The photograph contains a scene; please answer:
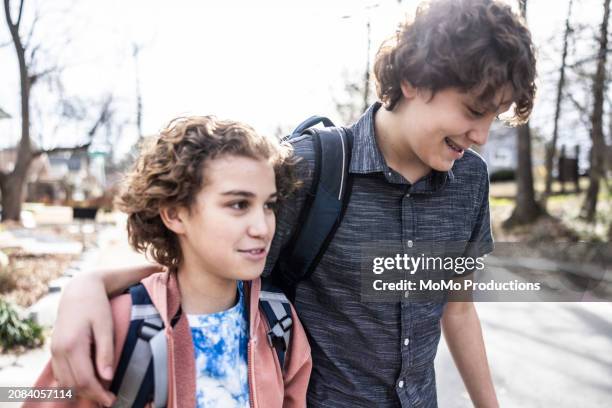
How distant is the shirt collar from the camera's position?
1541mm

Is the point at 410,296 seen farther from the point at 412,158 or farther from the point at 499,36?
the point at 499,36

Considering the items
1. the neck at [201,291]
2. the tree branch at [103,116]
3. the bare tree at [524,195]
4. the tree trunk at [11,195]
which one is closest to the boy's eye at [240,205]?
the neck at [201,291]

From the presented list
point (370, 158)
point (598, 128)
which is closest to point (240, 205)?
point (370, 158)

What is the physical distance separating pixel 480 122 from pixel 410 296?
1.77 feet

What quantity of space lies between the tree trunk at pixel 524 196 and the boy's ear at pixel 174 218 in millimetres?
11839

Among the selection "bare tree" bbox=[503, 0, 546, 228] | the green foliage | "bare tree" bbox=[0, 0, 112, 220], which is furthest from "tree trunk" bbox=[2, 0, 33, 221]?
"bare tree" bbox=[503, 0, 546, 228]

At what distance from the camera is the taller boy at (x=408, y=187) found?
56.3 inches

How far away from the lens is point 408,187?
5.23 feet

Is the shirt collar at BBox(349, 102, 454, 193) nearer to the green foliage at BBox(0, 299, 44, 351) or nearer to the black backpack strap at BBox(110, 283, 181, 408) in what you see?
the black backpack strap at BBox(110, 283, 181, 408)

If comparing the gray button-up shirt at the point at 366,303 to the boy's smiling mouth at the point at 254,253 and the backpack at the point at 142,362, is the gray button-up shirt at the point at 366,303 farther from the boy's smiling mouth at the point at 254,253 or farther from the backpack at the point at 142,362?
the backpack at the point at 142,362

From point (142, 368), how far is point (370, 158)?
83 cm

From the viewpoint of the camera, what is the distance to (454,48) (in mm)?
1424

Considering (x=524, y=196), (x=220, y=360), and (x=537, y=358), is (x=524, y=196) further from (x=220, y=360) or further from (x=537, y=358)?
(x=220, y=360)

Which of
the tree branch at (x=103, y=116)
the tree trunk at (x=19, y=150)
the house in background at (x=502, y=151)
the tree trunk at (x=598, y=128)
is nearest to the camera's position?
the tree trunk at (x=598, y=128)
